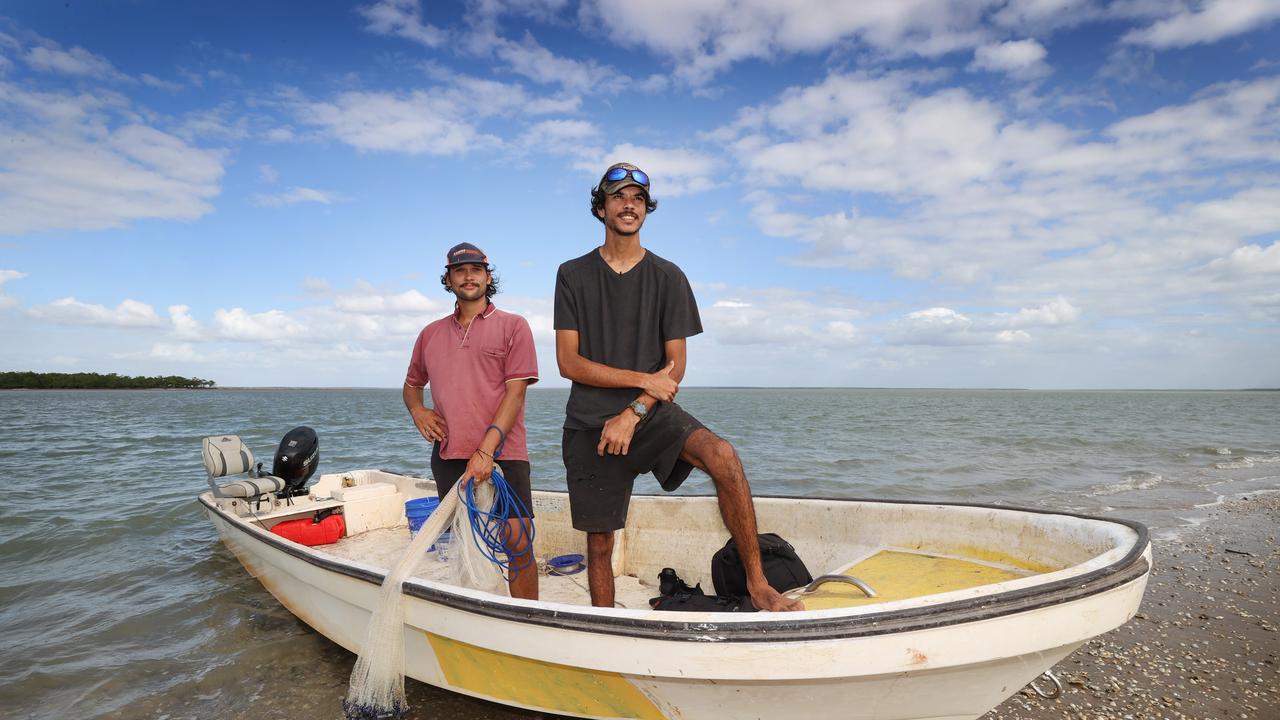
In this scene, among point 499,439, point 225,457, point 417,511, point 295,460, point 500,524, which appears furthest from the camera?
point 295,460

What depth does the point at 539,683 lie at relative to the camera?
3.03 meters

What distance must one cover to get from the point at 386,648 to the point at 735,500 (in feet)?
6.33

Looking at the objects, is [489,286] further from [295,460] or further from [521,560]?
[295,460]

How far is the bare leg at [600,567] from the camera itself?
336 cm

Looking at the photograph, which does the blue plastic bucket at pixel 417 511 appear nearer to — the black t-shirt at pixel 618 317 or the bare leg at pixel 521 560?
the bare leg at pixel 521 560

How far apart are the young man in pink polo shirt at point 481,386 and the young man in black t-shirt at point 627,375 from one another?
67 centimetres

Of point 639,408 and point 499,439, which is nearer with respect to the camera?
point 639,408

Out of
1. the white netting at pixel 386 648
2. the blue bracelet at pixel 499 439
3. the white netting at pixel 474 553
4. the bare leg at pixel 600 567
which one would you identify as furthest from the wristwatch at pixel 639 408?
the white netting at pixel 386 648

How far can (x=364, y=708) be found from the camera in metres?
3.46

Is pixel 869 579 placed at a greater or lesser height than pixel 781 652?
lesser

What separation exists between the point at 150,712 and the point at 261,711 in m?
0.77

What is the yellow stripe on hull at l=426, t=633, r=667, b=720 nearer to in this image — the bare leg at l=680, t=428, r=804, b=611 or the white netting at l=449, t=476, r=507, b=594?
the white netting at l=449, t=476, r=507, b=594

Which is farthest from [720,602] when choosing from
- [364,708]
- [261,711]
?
[261,711]

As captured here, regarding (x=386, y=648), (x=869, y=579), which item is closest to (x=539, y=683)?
(x=386, y=648)
